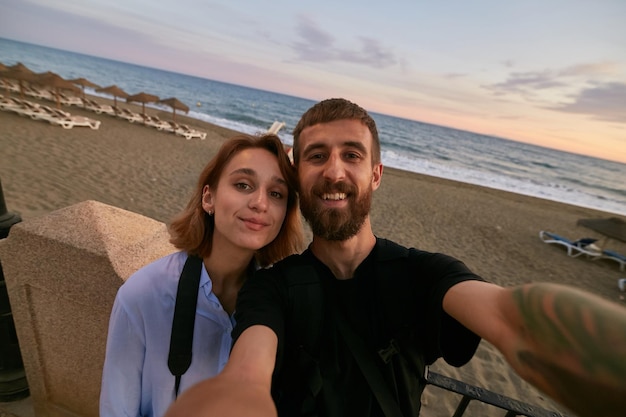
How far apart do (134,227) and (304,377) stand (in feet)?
4.94

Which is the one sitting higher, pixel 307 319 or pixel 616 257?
pixel 307 319

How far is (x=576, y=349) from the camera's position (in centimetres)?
80

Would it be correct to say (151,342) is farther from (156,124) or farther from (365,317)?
(156,124)

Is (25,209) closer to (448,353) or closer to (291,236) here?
(291,236)

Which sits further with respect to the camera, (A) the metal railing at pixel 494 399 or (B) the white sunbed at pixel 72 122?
(B) the white sunbed at pixel 72 122

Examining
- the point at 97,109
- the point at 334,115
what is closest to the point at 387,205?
the point at 334,115

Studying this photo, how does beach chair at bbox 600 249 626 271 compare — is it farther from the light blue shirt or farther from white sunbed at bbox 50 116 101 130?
white sunbed at bbox 50 116 101 130

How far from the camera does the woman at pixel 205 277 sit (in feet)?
4.77

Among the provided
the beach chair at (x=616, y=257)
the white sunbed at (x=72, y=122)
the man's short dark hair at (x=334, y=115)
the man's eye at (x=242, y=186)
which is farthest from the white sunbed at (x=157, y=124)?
the beach chair at (x=616, y=257)

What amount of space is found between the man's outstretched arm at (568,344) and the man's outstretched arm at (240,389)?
760mm

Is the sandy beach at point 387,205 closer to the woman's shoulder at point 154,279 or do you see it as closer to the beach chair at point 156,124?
the beach chair at point 156,124

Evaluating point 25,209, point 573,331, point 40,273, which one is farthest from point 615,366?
point 25,209

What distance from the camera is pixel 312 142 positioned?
5.76 ft

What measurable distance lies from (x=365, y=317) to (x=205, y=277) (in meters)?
0.82
